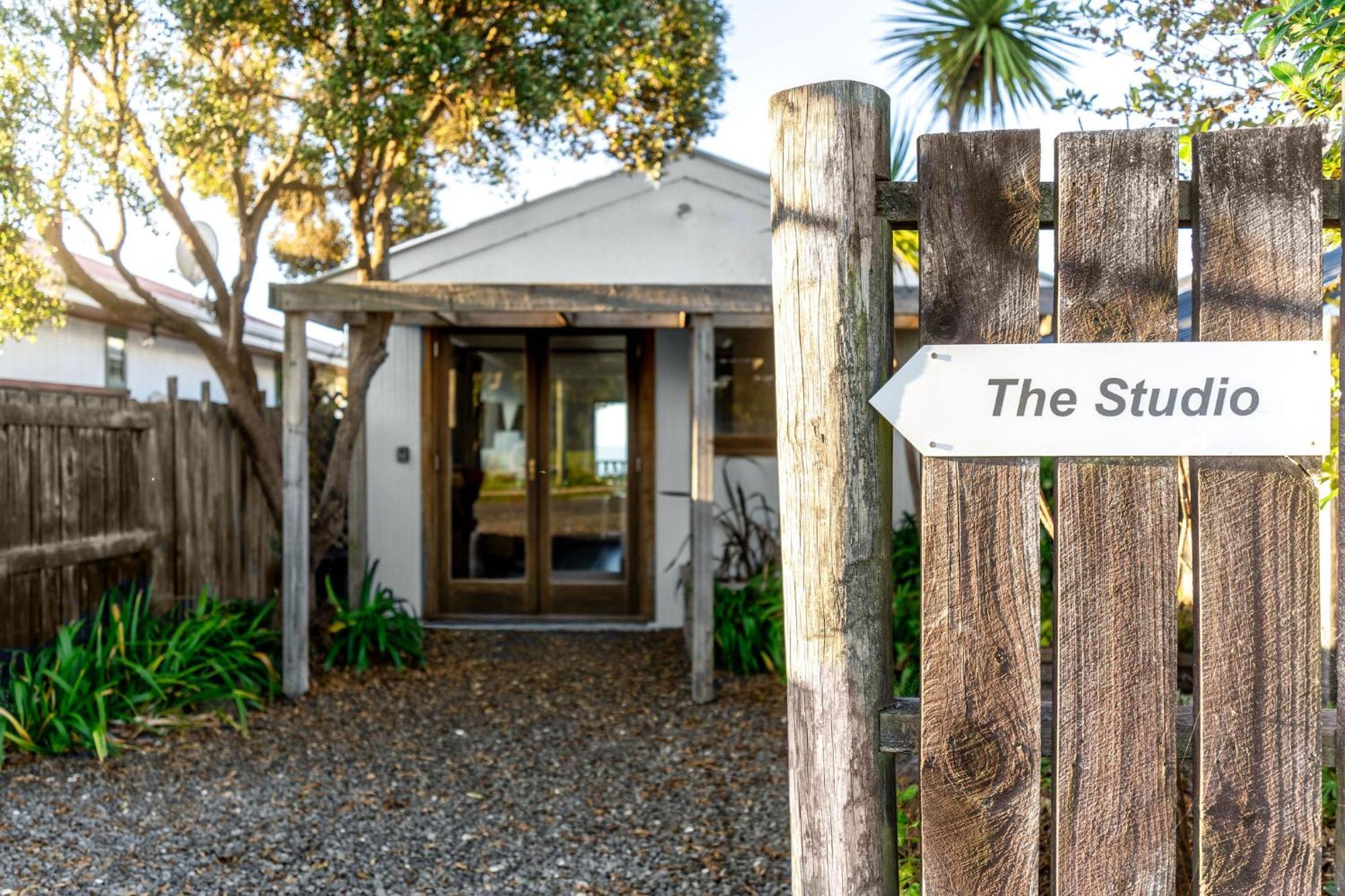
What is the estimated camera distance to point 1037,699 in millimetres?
1783

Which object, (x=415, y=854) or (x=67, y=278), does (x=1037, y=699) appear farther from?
(x=67, y=278)

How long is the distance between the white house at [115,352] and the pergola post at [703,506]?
4.02 meters

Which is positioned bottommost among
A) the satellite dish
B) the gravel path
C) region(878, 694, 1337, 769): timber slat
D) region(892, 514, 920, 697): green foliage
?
the gravel path

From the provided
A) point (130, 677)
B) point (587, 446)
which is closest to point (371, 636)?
point (130, 677)

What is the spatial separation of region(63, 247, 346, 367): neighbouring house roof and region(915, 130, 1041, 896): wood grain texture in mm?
8226

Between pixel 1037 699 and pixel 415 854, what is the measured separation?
8.82ft

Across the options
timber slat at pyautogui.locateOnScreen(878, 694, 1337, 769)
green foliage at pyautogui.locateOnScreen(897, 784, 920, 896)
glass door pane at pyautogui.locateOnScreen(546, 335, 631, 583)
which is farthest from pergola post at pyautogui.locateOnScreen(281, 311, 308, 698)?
timber slat at pyautogui.locateOnScreen(878, 694, 1337, 769)

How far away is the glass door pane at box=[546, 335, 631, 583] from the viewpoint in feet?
26.9

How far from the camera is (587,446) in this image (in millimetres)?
8227

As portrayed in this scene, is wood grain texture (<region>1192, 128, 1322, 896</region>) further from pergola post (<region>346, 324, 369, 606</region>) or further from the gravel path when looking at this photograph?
pergola post (<region>346, 324, 369, 606</region>)

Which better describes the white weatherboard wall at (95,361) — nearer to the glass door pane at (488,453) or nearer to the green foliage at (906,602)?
the glass door pane at (488,453)

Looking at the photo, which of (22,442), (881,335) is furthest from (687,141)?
(881,335)

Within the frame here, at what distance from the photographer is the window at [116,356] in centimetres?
1085

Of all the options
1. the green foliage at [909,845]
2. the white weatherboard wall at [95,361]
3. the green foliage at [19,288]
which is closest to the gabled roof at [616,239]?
the white weatherboard wall at [95,361]
